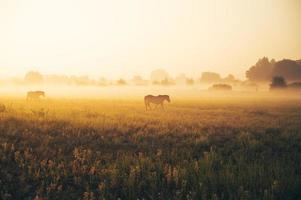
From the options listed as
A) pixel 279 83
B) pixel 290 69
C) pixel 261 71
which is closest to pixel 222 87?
pixel 261 71

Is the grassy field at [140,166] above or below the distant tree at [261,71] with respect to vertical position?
below

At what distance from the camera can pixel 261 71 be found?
5709 inches

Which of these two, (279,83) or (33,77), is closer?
(279,83)

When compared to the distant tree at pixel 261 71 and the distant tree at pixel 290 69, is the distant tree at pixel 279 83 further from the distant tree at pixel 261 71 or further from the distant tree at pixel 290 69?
the distant tree at pixel 261 71

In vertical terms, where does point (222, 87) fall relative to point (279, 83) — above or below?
below

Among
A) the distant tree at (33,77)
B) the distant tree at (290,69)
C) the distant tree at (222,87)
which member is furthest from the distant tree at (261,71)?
the distant tree at (33,77)

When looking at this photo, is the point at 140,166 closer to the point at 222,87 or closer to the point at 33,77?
the point at 222,87

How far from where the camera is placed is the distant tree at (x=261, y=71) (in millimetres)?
145000

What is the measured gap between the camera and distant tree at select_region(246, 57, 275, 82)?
145000mm

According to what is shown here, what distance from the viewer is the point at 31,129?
47.0 feet

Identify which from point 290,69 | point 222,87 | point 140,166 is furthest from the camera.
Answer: point 222,87

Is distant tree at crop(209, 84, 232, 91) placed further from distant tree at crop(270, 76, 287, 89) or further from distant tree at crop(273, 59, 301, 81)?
distant tree at crop(270, 76, 287, 89)

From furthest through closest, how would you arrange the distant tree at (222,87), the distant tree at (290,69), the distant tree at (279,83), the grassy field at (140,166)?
the distant tree at (222,87) < the distant tree at (290,69) < the distant tree at (279,83) < the grassy field at (140,166)

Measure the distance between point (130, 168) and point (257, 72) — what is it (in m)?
147
